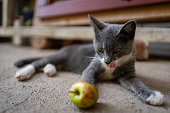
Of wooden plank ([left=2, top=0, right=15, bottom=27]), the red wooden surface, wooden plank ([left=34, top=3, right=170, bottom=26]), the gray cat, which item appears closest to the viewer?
the gray cat

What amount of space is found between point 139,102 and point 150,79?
0.49m

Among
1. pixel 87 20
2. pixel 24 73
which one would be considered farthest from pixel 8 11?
pixel 24 73

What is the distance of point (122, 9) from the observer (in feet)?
6.11

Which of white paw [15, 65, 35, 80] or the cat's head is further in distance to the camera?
white paw [15, 65, 35, 80]

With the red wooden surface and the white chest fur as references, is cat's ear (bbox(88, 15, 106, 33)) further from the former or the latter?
the red wooden surface

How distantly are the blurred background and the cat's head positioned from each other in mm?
903

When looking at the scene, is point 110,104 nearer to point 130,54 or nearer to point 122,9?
point 130,54

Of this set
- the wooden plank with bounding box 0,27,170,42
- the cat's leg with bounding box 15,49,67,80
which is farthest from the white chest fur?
the wooden plank with bounding box 0,27,170,42

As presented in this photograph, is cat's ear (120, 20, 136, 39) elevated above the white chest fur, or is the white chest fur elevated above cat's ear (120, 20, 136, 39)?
cat's ear (120, 20, 136, 39)

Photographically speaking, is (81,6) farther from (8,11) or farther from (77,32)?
(8,11)

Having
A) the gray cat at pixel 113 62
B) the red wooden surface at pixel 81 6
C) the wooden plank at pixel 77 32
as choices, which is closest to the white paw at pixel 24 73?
the gray cat at pixel 113 62

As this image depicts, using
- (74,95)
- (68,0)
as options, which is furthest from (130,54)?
(68,0)

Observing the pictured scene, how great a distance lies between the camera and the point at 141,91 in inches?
32.7

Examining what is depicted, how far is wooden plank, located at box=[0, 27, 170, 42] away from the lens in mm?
1679
